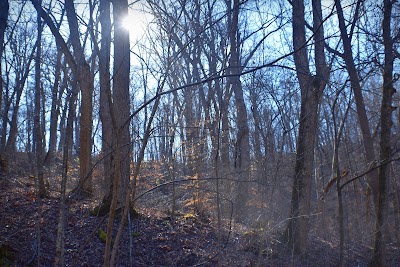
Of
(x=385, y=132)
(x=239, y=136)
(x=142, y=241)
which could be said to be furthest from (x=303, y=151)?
(x=142, y=241)

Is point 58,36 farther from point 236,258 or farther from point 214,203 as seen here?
point 214,203

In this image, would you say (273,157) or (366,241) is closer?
(273,157)

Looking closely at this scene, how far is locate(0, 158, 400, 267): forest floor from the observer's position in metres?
5.93

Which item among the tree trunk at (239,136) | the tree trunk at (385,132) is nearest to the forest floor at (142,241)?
the tree trunk at (385,132)

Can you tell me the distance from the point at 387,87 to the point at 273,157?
3342mm

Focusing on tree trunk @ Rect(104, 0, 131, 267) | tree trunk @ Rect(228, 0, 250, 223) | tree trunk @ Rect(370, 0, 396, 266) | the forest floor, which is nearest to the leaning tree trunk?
the forest floor

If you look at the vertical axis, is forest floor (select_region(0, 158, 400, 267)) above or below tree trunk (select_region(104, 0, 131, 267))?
below

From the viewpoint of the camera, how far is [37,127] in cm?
477

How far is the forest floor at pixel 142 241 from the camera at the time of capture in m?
5.93

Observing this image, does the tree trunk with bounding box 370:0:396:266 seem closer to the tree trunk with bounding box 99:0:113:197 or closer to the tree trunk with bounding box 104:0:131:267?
the tree trunk with bounding box 104:0:131:267

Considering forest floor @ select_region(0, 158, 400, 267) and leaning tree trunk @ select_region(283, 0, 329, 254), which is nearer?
forest floor @ select_region(0, 158, 400, 267)

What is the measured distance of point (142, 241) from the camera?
7.25 m

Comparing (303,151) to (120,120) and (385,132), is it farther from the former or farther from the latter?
(120,120)

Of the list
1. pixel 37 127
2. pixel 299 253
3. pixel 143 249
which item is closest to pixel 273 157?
pixel 299 253
